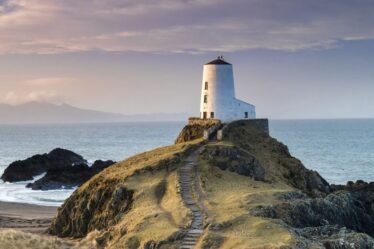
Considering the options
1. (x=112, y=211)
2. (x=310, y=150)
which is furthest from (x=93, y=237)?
(x=310, y=150)

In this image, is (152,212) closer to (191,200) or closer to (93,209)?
(191,200)

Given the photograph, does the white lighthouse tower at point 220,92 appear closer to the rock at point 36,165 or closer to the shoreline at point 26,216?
the shoreline at point 26,216

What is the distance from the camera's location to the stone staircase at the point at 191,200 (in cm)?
3359

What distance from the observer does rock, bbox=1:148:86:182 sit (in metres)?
95.2

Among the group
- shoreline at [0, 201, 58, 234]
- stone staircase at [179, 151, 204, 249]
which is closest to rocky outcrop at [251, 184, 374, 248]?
stone staircase at [179, 151, 204, 249]

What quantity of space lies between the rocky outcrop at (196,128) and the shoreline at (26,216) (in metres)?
15.7

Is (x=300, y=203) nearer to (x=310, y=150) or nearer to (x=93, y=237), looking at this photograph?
(x=93, y=237)

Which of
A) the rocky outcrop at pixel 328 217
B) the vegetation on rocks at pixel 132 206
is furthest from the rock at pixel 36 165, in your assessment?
the rocky outcrop at pixel 328 217

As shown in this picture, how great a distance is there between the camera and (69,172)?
86.4 meters

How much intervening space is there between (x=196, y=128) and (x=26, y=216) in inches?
779

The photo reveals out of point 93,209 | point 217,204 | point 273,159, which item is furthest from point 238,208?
→ point 273,159

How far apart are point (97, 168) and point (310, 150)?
78.4m

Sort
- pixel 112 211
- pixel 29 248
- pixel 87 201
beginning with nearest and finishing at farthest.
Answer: pixel 29 248, pixel 112 211, pixel 87 201

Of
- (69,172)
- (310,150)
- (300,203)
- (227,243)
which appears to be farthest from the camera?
(310,150)
